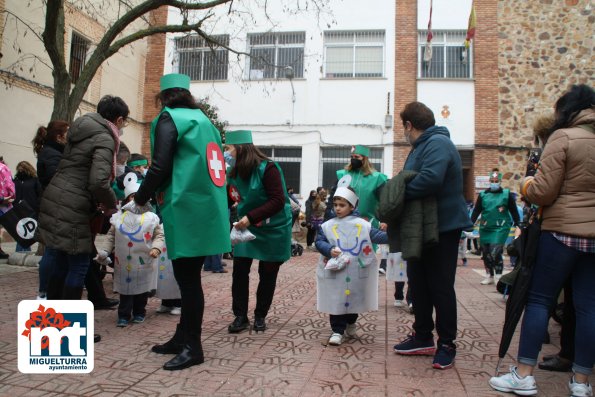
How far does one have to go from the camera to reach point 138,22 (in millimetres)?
17109

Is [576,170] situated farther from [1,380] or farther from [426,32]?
[426,32]

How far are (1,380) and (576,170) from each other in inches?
148

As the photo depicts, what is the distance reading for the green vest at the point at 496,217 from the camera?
7902 mm

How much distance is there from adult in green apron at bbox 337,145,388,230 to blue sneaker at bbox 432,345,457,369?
231 centimetres

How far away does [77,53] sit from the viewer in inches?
582

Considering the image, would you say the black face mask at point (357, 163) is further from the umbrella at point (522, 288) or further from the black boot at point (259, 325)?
the umbrella at point (522, 288)

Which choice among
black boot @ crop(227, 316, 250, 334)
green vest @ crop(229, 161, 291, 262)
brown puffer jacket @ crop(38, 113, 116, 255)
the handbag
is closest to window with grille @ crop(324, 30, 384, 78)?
the handbag

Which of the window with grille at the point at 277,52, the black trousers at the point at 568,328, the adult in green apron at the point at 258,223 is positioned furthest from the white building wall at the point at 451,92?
the black trousers at the point at 568,328

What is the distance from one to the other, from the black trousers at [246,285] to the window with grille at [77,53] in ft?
41.2

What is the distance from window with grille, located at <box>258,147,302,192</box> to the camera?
1661 centimetres

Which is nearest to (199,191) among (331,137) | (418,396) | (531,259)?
(418,396)

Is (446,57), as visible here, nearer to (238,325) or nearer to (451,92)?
(451,92)

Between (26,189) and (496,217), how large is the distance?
7.87 m

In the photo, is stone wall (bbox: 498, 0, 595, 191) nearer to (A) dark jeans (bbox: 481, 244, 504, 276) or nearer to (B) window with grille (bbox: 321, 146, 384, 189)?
(B) window with grille (bbox: 321, 146, 384, 189)
